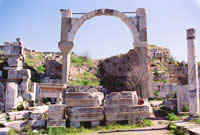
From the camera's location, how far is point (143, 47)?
12969 millimetres

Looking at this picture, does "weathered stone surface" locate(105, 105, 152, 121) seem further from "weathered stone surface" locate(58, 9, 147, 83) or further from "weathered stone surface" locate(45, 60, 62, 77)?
"weathered stone surface" locate(45, 60, 62, 77)

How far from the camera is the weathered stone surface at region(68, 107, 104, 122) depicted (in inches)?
226

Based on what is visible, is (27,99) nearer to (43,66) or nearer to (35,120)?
(35,120)

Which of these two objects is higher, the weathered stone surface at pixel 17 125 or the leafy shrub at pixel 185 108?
the leafy shrub at pixel 185 108

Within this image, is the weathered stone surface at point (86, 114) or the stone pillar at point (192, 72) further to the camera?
the stone pillar at point (192, 72)

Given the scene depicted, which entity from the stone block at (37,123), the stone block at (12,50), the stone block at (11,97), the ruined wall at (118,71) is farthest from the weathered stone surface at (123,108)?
the ruined wall at (118,71)

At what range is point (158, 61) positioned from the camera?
16.1 metres

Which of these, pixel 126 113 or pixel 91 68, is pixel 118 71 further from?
pixel 126 113

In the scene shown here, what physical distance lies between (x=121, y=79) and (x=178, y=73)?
490cm

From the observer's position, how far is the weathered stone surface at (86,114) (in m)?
5.73

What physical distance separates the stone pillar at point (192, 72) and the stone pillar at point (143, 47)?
563 cm

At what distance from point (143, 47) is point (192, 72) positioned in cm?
638

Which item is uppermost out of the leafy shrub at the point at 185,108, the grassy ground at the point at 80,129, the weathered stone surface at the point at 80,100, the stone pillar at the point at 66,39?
the stone pillar at the point at 66,39

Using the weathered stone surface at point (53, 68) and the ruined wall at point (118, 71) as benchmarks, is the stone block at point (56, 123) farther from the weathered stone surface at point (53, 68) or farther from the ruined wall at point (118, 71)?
the ruined wall at point (118, 71)
